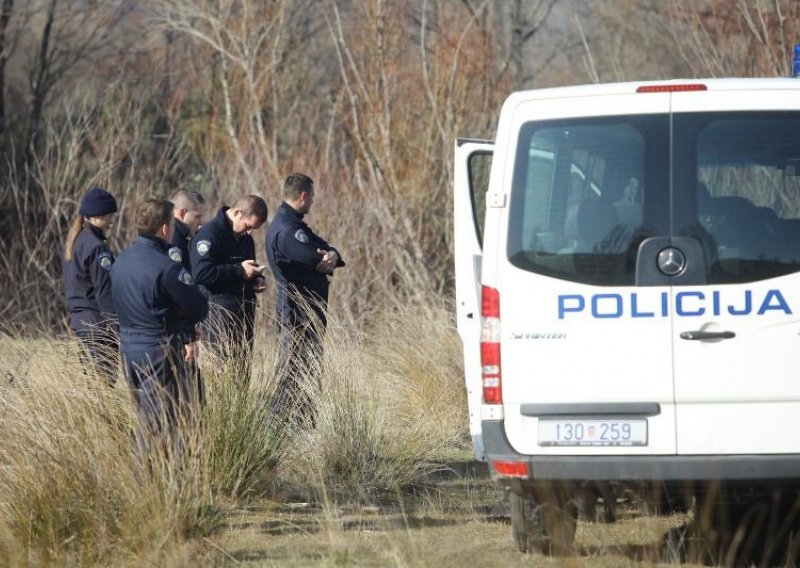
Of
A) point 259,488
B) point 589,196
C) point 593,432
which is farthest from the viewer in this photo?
point 259,488

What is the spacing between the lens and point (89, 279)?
28.9ft

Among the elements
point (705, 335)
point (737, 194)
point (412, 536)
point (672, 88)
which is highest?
point (672, 88)

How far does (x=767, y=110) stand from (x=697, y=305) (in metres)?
0.85

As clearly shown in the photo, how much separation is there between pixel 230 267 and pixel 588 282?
3.52 m

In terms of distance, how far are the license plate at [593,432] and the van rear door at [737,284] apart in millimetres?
185

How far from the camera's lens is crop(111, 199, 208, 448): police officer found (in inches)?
265

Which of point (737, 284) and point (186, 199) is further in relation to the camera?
point (186, 199)

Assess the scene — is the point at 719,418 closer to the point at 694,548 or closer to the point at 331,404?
the point at 694,548

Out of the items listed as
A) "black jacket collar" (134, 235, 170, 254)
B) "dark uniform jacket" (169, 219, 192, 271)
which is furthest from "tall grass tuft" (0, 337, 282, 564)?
"dark uniform jacket" (169, 219, 192, 271)

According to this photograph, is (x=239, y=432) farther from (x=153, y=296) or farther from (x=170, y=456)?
(x=170, y=456)

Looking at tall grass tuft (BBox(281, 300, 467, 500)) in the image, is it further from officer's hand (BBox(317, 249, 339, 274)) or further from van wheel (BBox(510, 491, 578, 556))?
van wheel (BBox(510, 491, 578, 556))

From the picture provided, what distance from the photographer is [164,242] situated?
6957mm

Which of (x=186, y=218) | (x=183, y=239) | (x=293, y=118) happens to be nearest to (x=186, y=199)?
(x=186, y=218)

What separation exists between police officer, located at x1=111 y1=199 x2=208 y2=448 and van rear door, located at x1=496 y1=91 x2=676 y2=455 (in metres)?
1.69
